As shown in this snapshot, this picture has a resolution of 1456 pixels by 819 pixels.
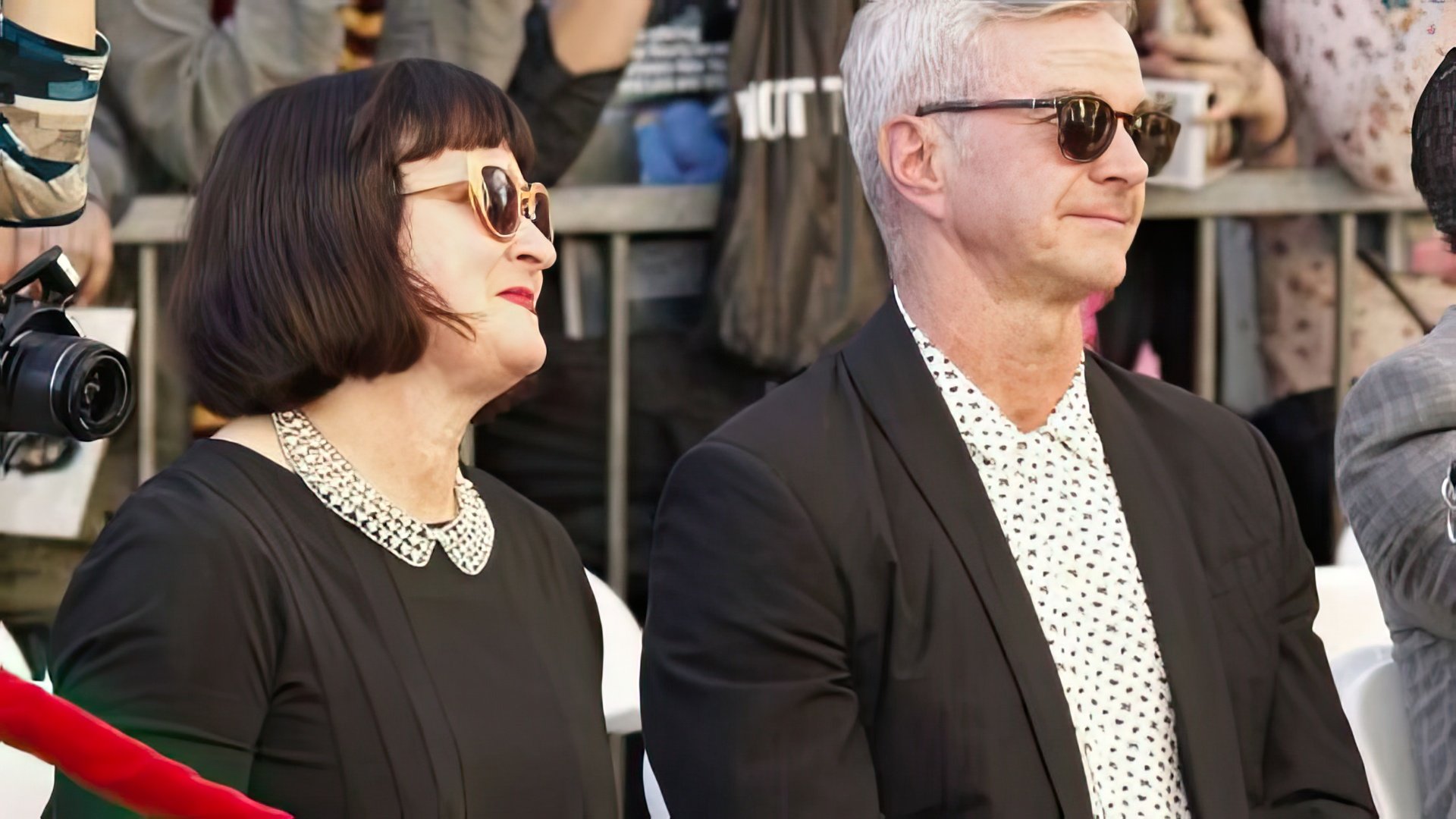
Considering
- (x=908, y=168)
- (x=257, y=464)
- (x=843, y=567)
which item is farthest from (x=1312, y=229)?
(x=257, y=464)

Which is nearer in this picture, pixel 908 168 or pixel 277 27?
pixel 908 168

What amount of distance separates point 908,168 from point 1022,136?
161 millimetres

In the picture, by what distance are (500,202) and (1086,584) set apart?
0.81 meters

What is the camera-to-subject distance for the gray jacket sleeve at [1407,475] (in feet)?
7.69

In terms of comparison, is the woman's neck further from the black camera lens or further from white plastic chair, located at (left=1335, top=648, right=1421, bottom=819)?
white plastic chair, located at (left=1335, top=648, right=1421, bottom=819)

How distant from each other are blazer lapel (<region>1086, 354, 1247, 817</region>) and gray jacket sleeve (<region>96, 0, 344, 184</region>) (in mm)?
1894

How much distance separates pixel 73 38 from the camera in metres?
1.77

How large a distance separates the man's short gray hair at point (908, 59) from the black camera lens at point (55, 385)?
1.02m

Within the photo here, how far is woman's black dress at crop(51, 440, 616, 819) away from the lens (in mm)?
1699

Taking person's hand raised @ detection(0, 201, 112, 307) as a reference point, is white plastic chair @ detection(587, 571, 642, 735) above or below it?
below

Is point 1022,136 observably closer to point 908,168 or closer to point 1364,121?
point 908,168

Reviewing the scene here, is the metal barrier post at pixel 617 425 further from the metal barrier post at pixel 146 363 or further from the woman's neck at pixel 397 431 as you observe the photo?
the woman's neck at pixel 397 431

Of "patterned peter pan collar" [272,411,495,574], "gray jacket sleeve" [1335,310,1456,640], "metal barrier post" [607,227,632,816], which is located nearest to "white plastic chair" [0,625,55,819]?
"patterned peter pan collar" [272,411,495,574]

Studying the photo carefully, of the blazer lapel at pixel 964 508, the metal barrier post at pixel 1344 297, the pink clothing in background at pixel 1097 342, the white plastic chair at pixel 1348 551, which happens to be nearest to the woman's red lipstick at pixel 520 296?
the blazer lapel at pixel 964 508
